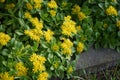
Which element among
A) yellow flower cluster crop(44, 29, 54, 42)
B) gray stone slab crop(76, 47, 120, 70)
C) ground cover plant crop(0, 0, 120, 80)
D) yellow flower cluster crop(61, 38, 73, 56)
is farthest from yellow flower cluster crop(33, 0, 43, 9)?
gray stone slab crop(76, 47, 120, 70)

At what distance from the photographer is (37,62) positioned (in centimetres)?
262

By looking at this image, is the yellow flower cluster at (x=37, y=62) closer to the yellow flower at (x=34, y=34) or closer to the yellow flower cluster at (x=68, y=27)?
the yellow flower at (x=34, y=34)

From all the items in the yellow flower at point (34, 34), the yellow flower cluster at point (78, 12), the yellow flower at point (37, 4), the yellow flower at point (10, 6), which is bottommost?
the yellow flower at point (34, 34)

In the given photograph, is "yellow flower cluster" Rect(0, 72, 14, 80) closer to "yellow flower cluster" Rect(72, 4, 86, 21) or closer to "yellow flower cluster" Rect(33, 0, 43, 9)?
"yellow flower cluster" Rect(33, 0, 43, 9)

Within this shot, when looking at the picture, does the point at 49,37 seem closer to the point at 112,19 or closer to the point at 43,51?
the point at 43,51

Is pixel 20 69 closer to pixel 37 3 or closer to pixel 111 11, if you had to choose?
pixel 37 3

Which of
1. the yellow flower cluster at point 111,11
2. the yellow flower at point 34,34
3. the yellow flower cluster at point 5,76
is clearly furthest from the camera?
the yellow flower cluster at point 111,11

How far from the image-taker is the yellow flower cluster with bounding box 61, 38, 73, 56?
112 inches

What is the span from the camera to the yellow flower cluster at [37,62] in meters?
2.60

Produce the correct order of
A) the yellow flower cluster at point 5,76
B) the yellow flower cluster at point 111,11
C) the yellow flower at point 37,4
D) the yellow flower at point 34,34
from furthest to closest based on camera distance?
the yellow flower cluster at point 111,11
the yellow flower at point 37,4
the yellow flower at point 34,34
the yellow flower cluster at point 5,76

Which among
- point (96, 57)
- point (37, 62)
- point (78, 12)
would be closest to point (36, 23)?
Answer: point (37, 62)

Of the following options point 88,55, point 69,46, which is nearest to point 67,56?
point 69,46

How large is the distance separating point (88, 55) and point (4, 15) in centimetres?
80

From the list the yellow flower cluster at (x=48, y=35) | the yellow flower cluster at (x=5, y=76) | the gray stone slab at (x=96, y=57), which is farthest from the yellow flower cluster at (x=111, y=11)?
the yellow flower cluster at (x=5, y=76)
